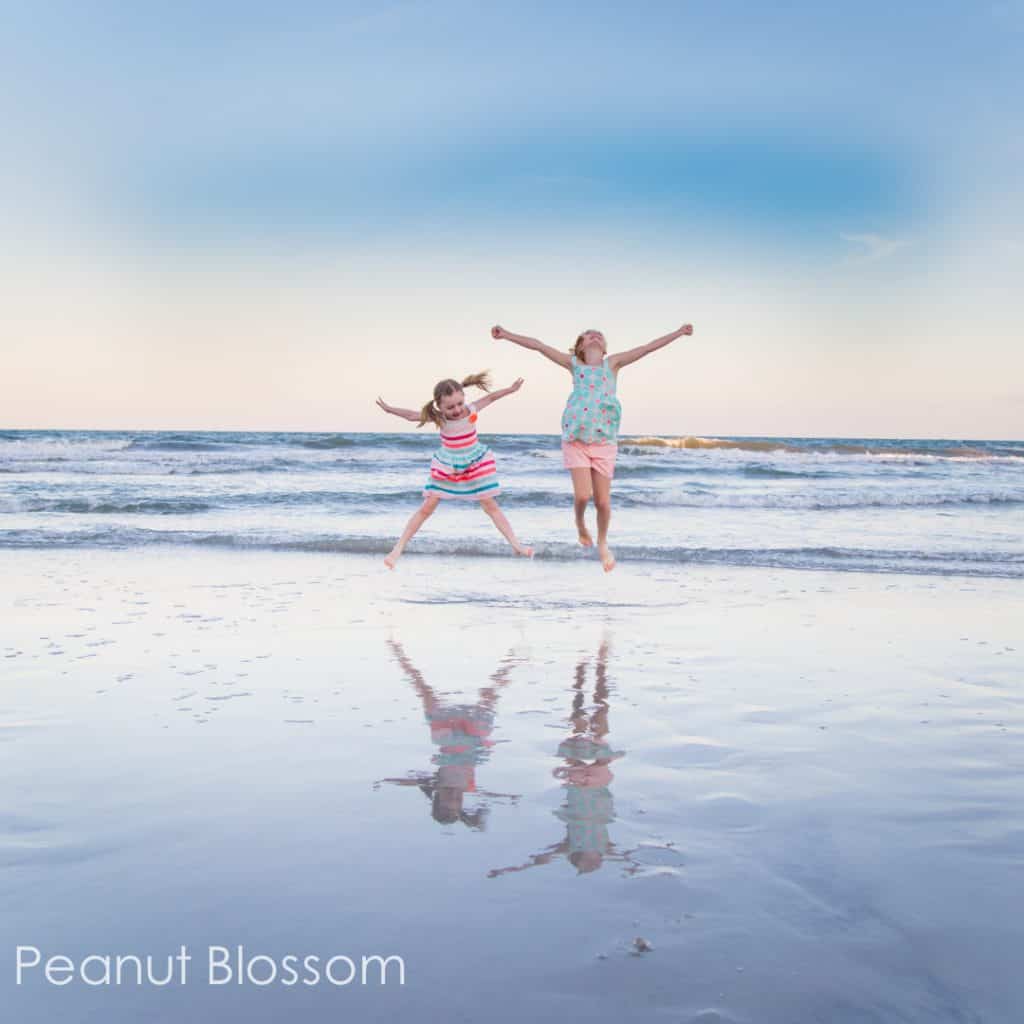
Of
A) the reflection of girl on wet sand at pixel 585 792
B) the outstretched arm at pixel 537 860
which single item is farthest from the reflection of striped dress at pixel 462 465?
the outstretched arm at pixel 537 860

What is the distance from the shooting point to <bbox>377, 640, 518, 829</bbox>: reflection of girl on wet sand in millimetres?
3873

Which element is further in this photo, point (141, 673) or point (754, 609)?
point (754, 609)

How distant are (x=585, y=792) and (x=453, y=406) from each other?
5915mm

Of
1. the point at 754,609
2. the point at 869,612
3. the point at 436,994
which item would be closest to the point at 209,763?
the point at 436,994

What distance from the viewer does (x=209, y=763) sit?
4.43m

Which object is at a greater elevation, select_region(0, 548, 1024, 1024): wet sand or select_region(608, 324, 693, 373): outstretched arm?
select_region(608, 324, 693, 373): outstretched arm

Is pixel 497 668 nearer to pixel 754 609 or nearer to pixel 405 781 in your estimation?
pixel 405 781

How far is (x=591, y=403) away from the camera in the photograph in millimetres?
9500

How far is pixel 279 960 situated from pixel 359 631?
5.10 m

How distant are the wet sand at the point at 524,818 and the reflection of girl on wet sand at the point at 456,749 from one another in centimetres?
2

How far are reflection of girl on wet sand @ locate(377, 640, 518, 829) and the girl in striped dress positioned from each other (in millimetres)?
3512

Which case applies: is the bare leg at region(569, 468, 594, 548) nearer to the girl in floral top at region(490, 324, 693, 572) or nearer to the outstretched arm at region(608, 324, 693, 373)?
the girl in floral top at region(490, 324, 693, 572)

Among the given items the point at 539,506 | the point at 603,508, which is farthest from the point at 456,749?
the point at 539,506

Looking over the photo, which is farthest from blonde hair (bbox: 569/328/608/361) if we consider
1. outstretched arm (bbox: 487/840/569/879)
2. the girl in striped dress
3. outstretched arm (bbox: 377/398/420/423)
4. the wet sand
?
outstretched arm (bbox: 487/840/569/879)
